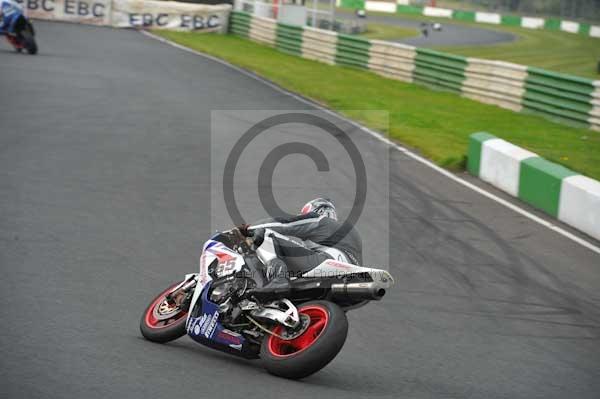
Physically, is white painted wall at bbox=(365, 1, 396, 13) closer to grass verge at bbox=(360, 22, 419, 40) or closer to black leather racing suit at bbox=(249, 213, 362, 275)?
grass verge at bbox=(360, 22, 419, 40)

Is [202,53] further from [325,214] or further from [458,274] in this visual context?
[325,214]

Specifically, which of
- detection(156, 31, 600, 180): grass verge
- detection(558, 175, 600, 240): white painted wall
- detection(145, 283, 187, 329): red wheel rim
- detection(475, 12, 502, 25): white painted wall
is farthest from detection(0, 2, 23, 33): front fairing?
detection(475, 12, 502, 25): white painted wall

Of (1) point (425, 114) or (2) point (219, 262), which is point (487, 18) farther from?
(2) point (219, 262)

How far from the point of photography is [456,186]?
44.9ft

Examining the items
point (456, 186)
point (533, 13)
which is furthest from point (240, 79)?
point (533, 13)

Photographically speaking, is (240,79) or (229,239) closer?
(229,239)

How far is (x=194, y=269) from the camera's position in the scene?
30.9 ft

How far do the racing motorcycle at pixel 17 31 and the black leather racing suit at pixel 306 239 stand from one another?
19512mm

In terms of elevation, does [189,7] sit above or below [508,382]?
above

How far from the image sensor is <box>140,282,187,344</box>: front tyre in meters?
7.07

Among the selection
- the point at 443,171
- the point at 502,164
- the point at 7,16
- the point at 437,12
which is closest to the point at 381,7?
the point at 437,12

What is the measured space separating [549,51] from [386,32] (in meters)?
11.0

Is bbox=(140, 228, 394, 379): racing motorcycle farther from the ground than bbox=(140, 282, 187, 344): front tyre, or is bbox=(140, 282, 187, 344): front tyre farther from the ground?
bbox=(140, 228, 394, 379): racing motorcycle

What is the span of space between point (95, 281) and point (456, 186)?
21.8 ft
